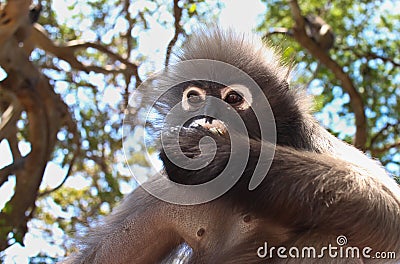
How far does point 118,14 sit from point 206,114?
14.0ft

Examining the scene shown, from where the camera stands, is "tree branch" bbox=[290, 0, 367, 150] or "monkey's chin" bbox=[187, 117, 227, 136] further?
Answer: "tree branch" bbox=[290, 0, 367, 150]

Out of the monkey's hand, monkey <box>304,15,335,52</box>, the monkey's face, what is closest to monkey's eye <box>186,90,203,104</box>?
the monkey's face

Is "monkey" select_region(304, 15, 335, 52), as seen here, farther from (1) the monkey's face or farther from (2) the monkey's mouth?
(2) the monkey's mouth

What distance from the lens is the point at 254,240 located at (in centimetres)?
282

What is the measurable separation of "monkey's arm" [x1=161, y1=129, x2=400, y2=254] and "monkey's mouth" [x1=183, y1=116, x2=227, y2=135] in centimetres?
5

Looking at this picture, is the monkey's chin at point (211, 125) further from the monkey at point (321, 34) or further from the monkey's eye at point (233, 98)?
the monkey at point (321, 34)

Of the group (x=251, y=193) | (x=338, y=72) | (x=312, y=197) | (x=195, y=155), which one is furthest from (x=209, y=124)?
(x=338, y=72)

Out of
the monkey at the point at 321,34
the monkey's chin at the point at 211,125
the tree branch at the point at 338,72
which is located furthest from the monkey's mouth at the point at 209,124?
the monkey at the point at 321,34

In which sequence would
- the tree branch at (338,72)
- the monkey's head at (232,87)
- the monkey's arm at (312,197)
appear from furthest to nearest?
1. the tree branch at (338,72)
2. the monkey's head at (232,87)
3. the monkey's arm at (312,197)

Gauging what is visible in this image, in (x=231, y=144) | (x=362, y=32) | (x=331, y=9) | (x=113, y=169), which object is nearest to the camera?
(x=231, y=144)

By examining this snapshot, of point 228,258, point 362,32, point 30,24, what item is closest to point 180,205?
point 228,258

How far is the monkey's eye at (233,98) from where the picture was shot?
3254mm

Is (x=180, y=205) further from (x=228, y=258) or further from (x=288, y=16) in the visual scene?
A: (x=288, y=16)

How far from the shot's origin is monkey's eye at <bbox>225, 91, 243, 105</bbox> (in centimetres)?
325
